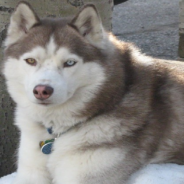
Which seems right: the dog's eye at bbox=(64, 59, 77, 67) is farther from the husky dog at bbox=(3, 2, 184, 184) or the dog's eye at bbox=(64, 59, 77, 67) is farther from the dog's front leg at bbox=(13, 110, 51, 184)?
the dog's front leg at bbox=(13, 110, 51, 184)

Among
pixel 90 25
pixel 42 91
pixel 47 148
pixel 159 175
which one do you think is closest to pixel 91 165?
pixel 47 148

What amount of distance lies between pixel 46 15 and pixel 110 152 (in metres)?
1.63

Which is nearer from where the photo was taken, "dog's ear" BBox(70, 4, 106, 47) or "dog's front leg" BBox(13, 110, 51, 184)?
"dog's ear" BBox(70, 4, 106, 47)

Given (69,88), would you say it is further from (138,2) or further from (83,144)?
(138,2)

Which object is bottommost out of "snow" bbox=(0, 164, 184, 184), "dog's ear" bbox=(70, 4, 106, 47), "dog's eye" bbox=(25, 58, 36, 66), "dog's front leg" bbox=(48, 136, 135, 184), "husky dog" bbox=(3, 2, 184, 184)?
"snow" bbox=(0, 164, 184, 184)

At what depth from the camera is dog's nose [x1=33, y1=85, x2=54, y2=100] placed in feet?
8.23

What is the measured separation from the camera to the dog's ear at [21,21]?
284 cm

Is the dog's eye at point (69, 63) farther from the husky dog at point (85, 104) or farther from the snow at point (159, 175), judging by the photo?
the snow at point (159, 175)

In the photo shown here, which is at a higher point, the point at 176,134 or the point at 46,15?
the point at 46,15

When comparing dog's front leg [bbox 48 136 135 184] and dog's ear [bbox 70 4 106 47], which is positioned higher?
dog's ear [bbox 70 4 106 47]

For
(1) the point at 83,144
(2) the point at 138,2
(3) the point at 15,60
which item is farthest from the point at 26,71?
(2) the point at 138,2

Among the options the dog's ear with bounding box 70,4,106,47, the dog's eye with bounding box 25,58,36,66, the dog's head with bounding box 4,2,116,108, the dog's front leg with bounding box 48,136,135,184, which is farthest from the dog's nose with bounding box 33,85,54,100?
the dog's ear with bounding box 70,4,106,47

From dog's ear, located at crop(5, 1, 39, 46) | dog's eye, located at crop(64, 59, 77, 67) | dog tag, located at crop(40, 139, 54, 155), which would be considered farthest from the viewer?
dog tag, located at crop(40, 139, 54, 155)

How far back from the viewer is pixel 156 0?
49.0 feet
